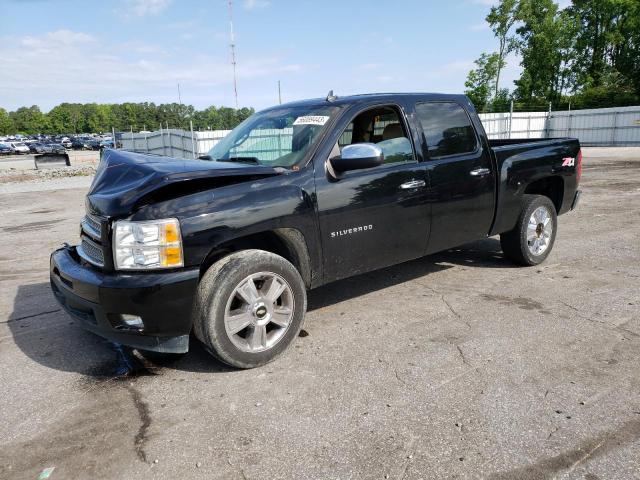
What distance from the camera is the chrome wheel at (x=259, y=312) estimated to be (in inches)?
133

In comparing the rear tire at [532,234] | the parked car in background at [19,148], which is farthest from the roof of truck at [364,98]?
the parked car in background at [19,148]

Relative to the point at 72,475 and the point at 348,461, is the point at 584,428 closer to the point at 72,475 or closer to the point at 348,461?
the point at 348,461

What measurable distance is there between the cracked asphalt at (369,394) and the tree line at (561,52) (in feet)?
143

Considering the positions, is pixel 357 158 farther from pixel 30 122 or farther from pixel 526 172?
pixel 30 122

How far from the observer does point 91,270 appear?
3.37 m

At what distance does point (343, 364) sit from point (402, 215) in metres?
1.40

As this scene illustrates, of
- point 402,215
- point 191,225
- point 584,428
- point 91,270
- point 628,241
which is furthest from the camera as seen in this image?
point 628,241

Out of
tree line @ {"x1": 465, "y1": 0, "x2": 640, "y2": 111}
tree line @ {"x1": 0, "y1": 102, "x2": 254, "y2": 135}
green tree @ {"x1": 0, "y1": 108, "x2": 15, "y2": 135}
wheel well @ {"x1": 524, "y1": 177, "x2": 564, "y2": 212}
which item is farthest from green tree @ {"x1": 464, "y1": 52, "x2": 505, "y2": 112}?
green tree @ {"x1": 0, "y1": 108, "x2": 15, "y2": 135}

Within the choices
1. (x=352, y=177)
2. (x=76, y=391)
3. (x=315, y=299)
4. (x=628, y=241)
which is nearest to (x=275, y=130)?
(x=352, y=177)

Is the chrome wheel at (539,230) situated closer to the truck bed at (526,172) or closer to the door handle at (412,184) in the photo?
the truck bed at (526,172)

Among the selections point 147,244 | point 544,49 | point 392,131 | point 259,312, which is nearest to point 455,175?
point 392,131

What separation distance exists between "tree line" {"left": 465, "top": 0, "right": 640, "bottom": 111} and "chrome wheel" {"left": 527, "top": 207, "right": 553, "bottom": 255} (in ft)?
137

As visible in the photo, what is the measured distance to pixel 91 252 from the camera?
3.51 metres

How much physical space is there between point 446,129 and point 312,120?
1404 millimetres
